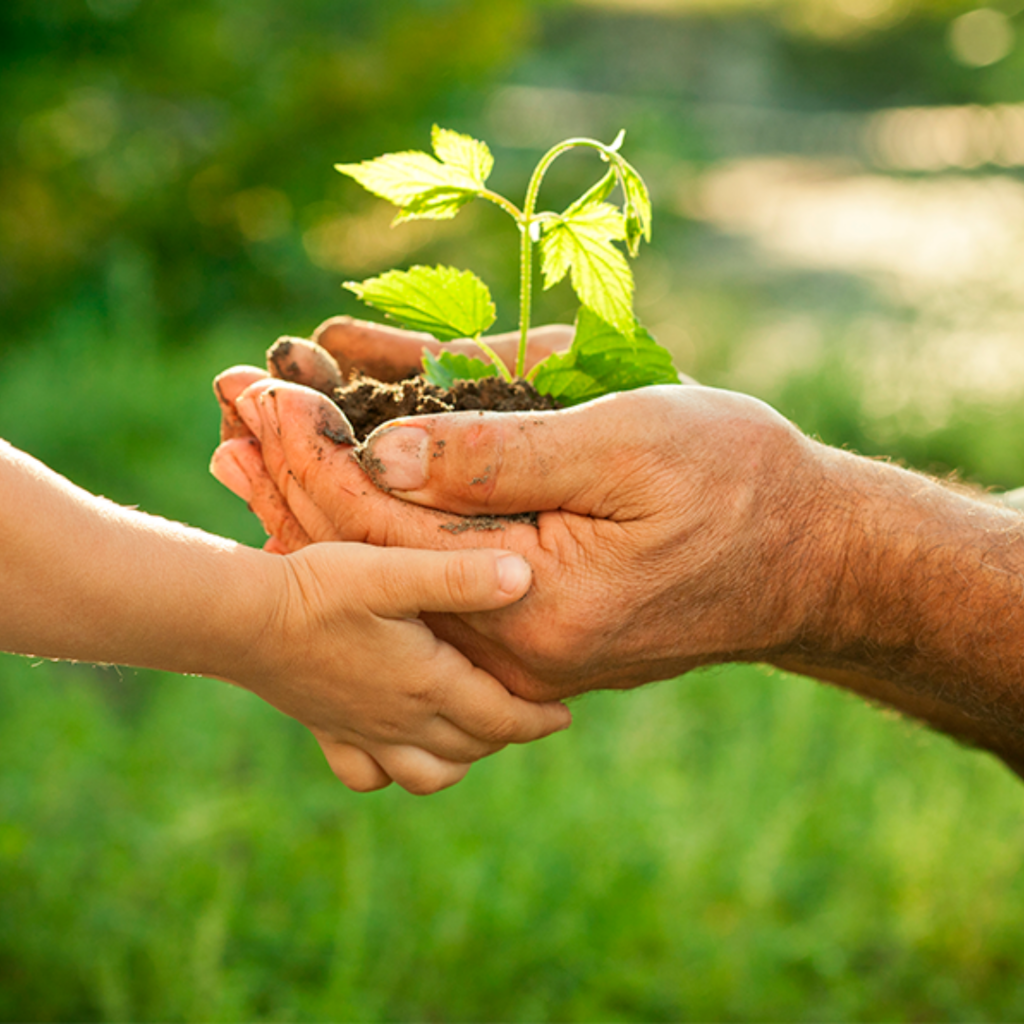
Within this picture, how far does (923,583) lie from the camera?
164cm

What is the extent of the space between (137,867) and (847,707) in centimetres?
225

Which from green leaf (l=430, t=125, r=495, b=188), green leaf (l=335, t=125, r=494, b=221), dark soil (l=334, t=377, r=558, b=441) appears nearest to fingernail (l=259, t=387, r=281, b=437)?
dark soil (l=334, t=377, r=558, b=441)

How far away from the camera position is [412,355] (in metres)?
1.93

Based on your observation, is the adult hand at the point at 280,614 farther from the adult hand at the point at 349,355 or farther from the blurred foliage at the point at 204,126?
the blurred foliage at the point at 204,126

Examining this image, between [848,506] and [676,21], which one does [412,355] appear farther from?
[676,21]

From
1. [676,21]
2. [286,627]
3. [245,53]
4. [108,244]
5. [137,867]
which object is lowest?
[137,867]

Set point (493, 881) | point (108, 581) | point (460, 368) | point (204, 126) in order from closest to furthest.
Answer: point (108, 581) < point (460, 368) < point (493, 881) < point (204, 126)

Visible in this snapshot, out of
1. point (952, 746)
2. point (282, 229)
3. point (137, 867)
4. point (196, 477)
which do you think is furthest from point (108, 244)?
point (952, 746)

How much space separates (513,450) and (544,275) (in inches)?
12.7

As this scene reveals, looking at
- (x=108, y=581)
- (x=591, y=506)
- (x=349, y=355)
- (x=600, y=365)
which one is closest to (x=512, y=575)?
(x=591, y=506)

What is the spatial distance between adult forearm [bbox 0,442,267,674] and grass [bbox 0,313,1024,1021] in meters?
1.01

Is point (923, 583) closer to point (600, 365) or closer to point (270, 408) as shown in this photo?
point (600, 365)

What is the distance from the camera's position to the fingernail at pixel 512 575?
1488 millimetres

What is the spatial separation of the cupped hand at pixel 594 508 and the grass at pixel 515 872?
1.06 meters
